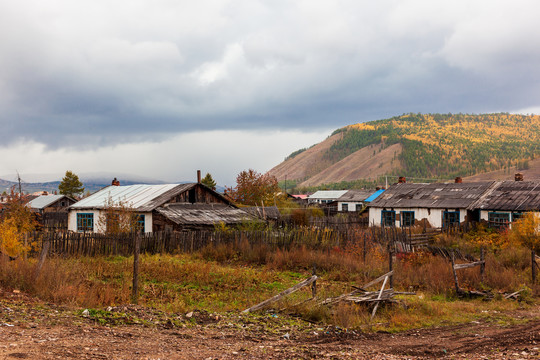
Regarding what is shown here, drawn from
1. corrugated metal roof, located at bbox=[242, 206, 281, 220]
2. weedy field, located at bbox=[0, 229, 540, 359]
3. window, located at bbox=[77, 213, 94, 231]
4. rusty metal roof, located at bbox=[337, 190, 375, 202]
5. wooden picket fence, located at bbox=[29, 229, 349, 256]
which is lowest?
weedy field, located at bbox=[0, 229, 540, 359]

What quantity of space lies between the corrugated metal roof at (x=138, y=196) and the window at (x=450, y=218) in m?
18.1

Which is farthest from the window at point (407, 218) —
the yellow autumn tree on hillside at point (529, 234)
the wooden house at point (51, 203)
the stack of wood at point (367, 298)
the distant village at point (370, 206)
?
the wooden house at point (51, 203)

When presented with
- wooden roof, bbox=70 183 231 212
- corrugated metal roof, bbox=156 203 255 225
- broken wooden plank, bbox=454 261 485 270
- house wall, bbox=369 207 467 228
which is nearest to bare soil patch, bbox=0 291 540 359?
broken wooden plank, bbox=454 261 485 270

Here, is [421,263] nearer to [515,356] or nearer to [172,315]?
[515,356]

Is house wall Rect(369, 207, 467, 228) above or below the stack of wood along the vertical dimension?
above

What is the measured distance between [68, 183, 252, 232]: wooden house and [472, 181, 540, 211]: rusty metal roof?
54.6 ft

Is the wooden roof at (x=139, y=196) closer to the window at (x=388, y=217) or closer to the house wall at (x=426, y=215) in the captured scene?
the house wall at (x=426, y=215)

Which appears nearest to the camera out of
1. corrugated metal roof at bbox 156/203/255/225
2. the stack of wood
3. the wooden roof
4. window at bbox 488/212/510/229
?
the stack of wood

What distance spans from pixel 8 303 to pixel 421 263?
1405 cm

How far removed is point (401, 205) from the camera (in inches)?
1330

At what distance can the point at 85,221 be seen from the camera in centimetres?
3056

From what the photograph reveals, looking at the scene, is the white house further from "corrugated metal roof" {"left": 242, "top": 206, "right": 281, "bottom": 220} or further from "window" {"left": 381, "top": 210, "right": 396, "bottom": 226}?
"corrugated metal roof" {"left": 242, "top": 206, "right": 281, "bottom": 220}

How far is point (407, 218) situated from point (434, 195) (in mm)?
2865

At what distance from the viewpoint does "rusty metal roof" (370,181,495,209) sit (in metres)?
31.8
